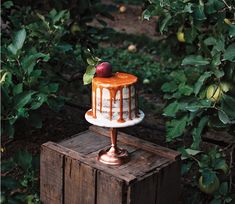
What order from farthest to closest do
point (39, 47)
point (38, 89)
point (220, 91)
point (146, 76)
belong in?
point (146, 76)
point (39, 47)
point (38, 89)
point (220, 91)

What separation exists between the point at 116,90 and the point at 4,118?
71 cm

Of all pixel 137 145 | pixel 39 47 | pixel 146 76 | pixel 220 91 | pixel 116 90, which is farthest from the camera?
pixel 146 76

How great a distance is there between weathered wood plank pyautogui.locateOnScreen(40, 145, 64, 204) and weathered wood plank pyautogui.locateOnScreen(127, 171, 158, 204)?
36 centimetres

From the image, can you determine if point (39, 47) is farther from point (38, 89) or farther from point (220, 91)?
point (220, 91)

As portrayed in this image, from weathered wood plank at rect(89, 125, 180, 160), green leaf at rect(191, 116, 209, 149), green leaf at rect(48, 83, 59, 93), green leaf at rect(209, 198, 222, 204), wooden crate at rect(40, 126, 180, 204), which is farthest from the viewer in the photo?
green leaf at rect(48, 83, 59, 93)

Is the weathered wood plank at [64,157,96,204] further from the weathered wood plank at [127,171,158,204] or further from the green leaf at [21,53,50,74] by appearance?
the green leaf at [21,53,50,74]

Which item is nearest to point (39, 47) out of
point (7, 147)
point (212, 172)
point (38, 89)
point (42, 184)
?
point (38, 89)

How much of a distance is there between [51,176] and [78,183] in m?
0.18

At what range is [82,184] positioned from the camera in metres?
2.16

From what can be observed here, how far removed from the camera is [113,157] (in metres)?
2.16

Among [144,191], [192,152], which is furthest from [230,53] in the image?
[144,191]

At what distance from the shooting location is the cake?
6.55 feet

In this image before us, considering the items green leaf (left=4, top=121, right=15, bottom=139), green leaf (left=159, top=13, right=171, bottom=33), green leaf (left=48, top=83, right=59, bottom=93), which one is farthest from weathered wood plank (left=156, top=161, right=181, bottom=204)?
green leaf (left=48, top=83, right=59, bottom=93)

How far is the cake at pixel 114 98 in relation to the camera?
2.00 m
